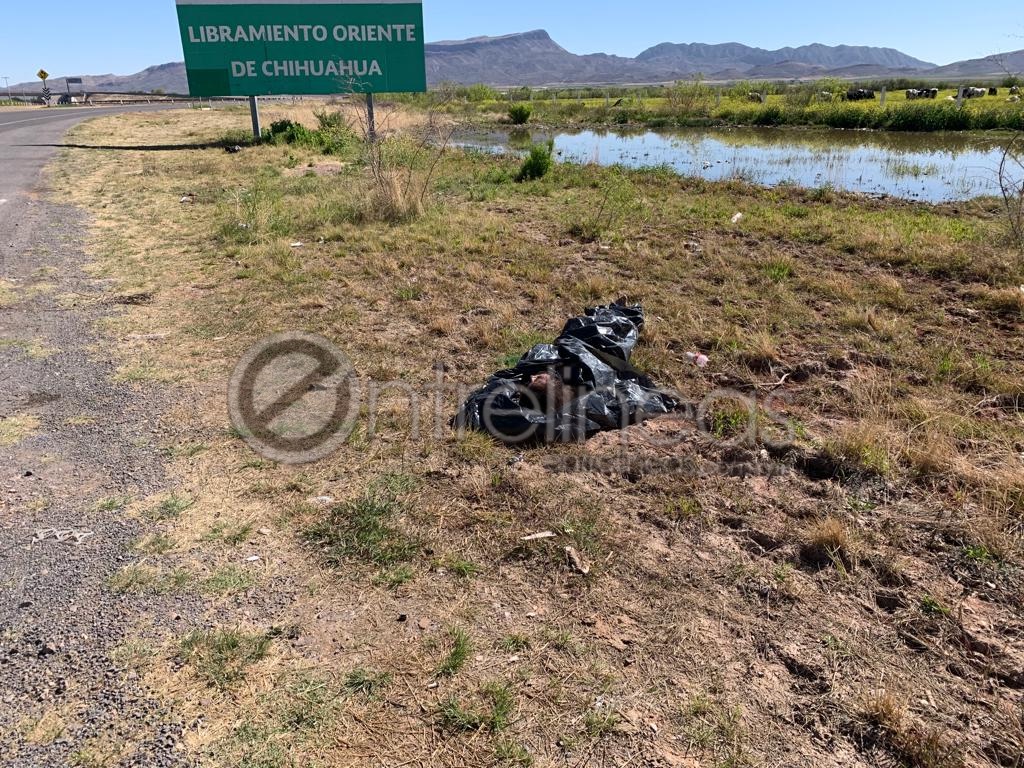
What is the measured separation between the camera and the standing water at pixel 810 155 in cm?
1318

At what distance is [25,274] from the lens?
664 cm

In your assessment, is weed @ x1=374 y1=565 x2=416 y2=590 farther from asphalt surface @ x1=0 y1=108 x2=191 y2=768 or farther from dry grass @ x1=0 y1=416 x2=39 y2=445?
dry grass @ x1=0 y1=416 x2=39 y2=445

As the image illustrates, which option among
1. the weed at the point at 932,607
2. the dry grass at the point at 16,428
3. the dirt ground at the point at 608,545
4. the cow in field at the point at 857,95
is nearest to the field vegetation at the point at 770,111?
the cow in field at the point at 857,95

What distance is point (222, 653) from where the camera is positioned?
2.25m

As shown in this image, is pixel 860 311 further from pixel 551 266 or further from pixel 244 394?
pixel 244 394

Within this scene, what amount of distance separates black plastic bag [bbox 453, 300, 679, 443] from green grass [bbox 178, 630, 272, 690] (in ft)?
5.76

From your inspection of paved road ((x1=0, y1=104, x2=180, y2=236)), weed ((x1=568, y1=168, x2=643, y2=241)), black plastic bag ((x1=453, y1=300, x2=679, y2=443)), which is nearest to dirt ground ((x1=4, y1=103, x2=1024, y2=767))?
black plastic bag ((x1=453, y1=300, x2=679, y2=443))

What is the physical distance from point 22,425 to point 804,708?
4.19 m

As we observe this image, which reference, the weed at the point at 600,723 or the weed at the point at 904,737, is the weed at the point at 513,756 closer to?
the weed at the point at 600,723

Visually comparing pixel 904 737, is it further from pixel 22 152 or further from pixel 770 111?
pixel 770 111

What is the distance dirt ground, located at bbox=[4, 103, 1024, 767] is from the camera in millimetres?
2055

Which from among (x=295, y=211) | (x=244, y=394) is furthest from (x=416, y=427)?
(x=295, y=211)

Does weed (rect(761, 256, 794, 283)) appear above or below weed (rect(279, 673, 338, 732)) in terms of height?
above

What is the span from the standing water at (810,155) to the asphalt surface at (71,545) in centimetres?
1087
